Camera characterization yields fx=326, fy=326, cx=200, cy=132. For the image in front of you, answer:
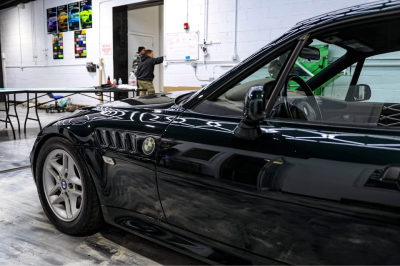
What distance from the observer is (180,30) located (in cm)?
735

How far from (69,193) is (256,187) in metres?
1.19

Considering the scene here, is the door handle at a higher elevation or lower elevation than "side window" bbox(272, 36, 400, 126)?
lower

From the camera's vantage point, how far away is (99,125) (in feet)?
5.39

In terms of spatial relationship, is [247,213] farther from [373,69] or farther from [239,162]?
[373,69]

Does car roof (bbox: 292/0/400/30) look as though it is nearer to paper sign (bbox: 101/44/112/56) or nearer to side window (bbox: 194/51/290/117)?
side window (bbox: 194/51/290/117)

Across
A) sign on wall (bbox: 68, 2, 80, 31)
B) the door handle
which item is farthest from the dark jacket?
the door handle

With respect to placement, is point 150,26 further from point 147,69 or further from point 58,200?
point 58,200

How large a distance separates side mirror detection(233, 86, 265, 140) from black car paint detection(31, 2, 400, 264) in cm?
3

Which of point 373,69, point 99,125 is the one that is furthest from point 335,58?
point 99,125

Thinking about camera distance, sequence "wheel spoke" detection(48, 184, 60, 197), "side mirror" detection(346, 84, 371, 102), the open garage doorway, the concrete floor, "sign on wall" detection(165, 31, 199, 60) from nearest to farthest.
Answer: "side mirror" detection(346, 84, 371, 102), the concrete floor, "wheel spoke" detection(48, 184, 60, 197), "sign on wall" detection(165, 31, 199, 60), the open garage doorway

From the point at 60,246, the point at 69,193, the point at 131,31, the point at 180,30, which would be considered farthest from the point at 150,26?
the point at 60,246

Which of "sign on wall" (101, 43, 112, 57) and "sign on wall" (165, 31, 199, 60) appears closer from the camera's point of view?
"sign on wall" (165, 31, 199, 60)

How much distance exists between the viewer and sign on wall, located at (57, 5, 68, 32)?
33.2 feet

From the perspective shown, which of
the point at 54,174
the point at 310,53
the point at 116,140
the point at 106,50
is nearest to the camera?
the point at 310,53
